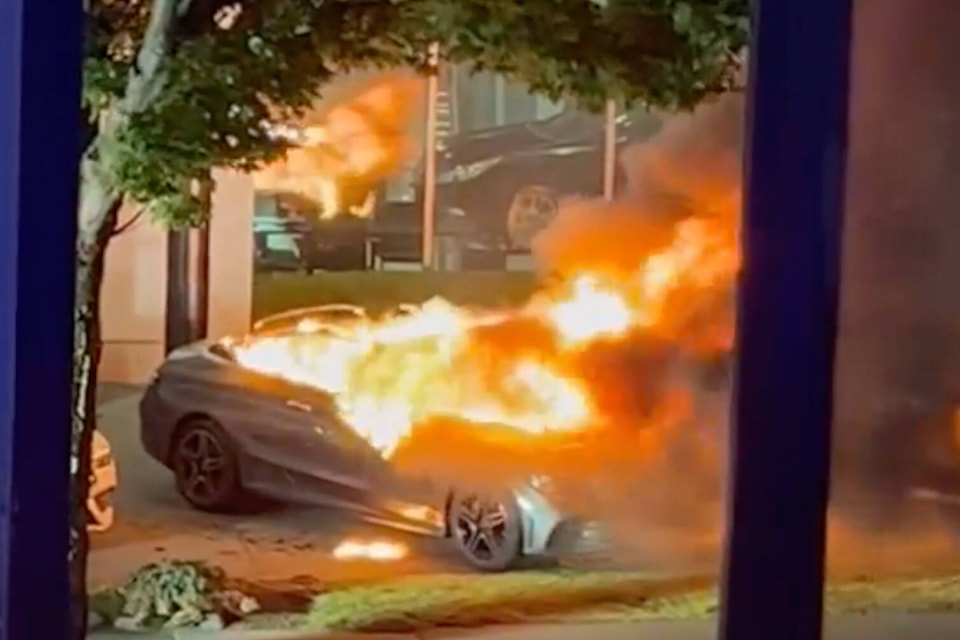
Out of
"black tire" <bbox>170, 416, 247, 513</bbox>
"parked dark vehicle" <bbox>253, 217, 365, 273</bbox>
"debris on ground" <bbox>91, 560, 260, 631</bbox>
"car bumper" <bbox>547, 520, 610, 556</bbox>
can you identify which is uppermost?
"parked dark vehicle" <bbox>253, 217, 365, 273</bbox>

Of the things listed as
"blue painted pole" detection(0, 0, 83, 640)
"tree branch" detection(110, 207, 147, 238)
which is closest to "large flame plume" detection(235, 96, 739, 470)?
"tree branch" detection(110, 207, 147, 238)

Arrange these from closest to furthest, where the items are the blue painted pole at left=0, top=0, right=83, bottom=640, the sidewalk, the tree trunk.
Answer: the blue painted pole at left=0, top=0, right=83, bottom=640, the tree trunk, the sidewalk

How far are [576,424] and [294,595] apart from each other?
220 millimetres

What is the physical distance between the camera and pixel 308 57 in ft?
3.67

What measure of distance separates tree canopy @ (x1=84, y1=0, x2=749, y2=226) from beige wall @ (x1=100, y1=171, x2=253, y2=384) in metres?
0.03

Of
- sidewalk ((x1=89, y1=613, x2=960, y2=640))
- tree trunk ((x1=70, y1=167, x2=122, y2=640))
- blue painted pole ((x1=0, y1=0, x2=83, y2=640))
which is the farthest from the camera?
sidewalk ((x1=89, y1=613, x2=960, y2=640))

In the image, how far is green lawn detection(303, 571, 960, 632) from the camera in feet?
3.83

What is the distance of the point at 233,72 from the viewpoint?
3.58 feet

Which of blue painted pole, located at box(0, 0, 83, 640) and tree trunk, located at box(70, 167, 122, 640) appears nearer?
blue painted pole, located at box(0, 0, 83, 640)

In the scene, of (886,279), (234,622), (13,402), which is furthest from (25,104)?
(886,279)

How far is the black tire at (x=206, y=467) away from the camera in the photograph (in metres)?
1.16

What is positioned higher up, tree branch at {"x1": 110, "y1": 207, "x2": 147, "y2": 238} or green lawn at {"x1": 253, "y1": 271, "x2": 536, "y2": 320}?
tree branch at {"x1": 110, "y1": 207, "x2": 147, "y2": 238}

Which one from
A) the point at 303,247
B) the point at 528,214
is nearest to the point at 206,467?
the point at 303,247

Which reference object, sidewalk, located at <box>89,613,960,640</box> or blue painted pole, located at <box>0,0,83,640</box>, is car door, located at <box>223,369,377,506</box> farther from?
blue painted pole, located at <box>0,0,83,640</box>
